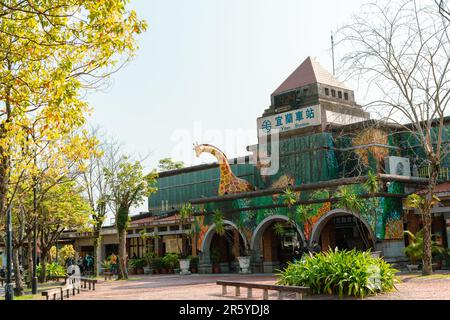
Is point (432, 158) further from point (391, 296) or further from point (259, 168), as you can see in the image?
point (259, 168)

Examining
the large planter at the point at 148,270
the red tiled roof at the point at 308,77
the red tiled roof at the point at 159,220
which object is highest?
the red tiled roof at the point at 308,77

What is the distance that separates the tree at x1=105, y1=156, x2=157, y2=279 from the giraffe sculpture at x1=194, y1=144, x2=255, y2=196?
339 centimetres

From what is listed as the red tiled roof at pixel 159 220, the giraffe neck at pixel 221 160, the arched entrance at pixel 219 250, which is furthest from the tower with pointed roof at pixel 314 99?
the red tiled roof at pixel 159 220

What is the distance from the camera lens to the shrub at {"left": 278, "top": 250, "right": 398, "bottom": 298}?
14625mm

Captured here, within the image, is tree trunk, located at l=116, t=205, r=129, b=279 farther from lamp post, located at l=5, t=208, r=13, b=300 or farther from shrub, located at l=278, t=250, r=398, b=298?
shrub, located at l=278, t=250, r=398, b=298

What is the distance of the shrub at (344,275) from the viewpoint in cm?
1462

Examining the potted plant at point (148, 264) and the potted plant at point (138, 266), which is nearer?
the potted plant at point (148, 264)

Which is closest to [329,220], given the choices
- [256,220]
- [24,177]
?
[256,220]

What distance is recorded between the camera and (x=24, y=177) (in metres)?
14.9

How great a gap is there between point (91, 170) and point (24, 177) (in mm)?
22902

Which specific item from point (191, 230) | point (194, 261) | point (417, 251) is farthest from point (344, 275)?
point (191, 230)

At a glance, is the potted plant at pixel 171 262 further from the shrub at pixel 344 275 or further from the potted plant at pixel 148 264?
the shrub at pixel 344 275

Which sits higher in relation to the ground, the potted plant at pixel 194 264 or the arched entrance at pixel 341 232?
the arched entrance at pixel 341 232
